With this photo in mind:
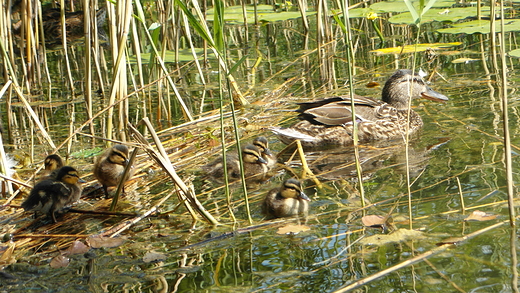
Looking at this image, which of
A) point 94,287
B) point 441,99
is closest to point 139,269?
point 94,287

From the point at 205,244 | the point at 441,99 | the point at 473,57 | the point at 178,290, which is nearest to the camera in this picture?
the point at 178,290

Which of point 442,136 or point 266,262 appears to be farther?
point 442,136

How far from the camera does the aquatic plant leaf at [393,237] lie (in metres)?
2.91

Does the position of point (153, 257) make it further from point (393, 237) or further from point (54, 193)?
point (393, 237)

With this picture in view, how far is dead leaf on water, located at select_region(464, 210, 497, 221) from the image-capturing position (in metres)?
3.02

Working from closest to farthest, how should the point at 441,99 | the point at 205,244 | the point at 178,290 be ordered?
the point at 178,290 → the point at 205,244 → the point at 441,99

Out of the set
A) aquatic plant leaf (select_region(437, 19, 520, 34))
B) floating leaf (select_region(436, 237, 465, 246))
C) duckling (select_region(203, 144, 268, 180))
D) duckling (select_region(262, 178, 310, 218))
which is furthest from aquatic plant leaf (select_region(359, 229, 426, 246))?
aquatic plant leaf (select_region(437, 19, 520, 34))

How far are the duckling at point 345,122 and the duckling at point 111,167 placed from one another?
4.33 ft

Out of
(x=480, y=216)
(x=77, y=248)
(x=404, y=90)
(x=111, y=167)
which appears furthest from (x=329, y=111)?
(x=77, y=248)

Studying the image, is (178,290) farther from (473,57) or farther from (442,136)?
(473,57)

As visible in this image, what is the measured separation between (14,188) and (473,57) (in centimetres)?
486

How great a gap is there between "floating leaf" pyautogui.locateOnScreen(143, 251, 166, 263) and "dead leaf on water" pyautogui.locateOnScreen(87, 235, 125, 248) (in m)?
0.26

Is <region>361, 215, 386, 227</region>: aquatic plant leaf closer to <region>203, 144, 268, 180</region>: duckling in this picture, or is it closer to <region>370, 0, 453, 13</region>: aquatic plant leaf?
<region>203, 144, 268, 180</region>: duckling

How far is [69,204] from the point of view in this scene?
12.6 ft
